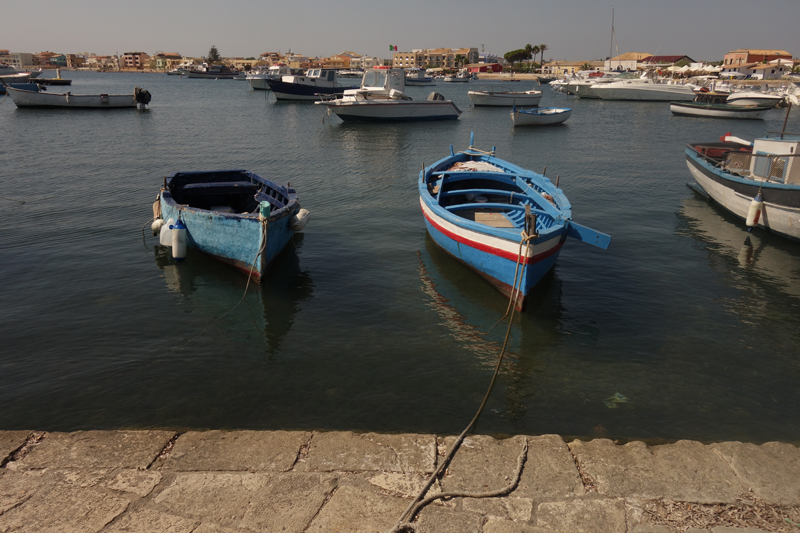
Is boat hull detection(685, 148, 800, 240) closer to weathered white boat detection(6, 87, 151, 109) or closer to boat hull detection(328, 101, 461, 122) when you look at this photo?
boat hull detection(328, 101, 461, 122)

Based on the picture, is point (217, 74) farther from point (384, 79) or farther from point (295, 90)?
point (384, 79)

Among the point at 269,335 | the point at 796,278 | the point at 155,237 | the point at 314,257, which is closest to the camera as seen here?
the point at 269,335

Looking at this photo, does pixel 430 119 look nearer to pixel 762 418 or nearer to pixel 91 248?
pixel 91 248

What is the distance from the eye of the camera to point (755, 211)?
Result: 16.5 meters

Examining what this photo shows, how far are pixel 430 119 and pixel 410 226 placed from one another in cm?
3316

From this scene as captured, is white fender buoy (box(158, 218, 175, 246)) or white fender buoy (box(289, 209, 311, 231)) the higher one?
white fender buoy (box(289, 209, 311, 231))

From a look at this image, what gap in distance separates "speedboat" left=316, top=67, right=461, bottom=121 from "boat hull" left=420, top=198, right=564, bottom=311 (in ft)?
110

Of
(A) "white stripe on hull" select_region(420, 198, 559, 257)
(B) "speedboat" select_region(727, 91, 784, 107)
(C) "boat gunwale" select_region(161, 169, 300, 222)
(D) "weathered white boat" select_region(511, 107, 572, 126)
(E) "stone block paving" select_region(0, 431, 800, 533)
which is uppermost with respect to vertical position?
(B) "speedboat" select_region(727, 91, 784, 107)

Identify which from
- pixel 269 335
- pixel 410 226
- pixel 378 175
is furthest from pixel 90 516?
pixel 378 175

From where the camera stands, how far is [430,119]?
159ft

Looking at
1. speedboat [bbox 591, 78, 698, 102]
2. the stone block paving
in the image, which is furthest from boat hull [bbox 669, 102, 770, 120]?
the stone block paving

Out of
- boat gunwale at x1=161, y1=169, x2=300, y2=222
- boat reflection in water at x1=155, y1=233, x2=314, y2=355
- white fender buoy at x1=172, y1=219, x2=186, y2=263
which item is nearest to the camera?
boat reflection in water at x1=155, y1=233, x2=314, y2=355

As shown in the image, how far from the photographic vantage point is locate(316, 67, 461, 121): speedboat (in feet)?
148

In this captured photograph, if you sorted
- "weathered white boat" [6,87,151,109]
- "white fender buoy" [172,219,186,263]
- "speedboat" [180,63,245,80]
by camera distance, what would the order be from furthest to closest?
1. "speedboat" [180,63,245,80]
2. "weathered white boat" [6,87,151,109]
3. "white fender buoy" [172,219,186,263]
